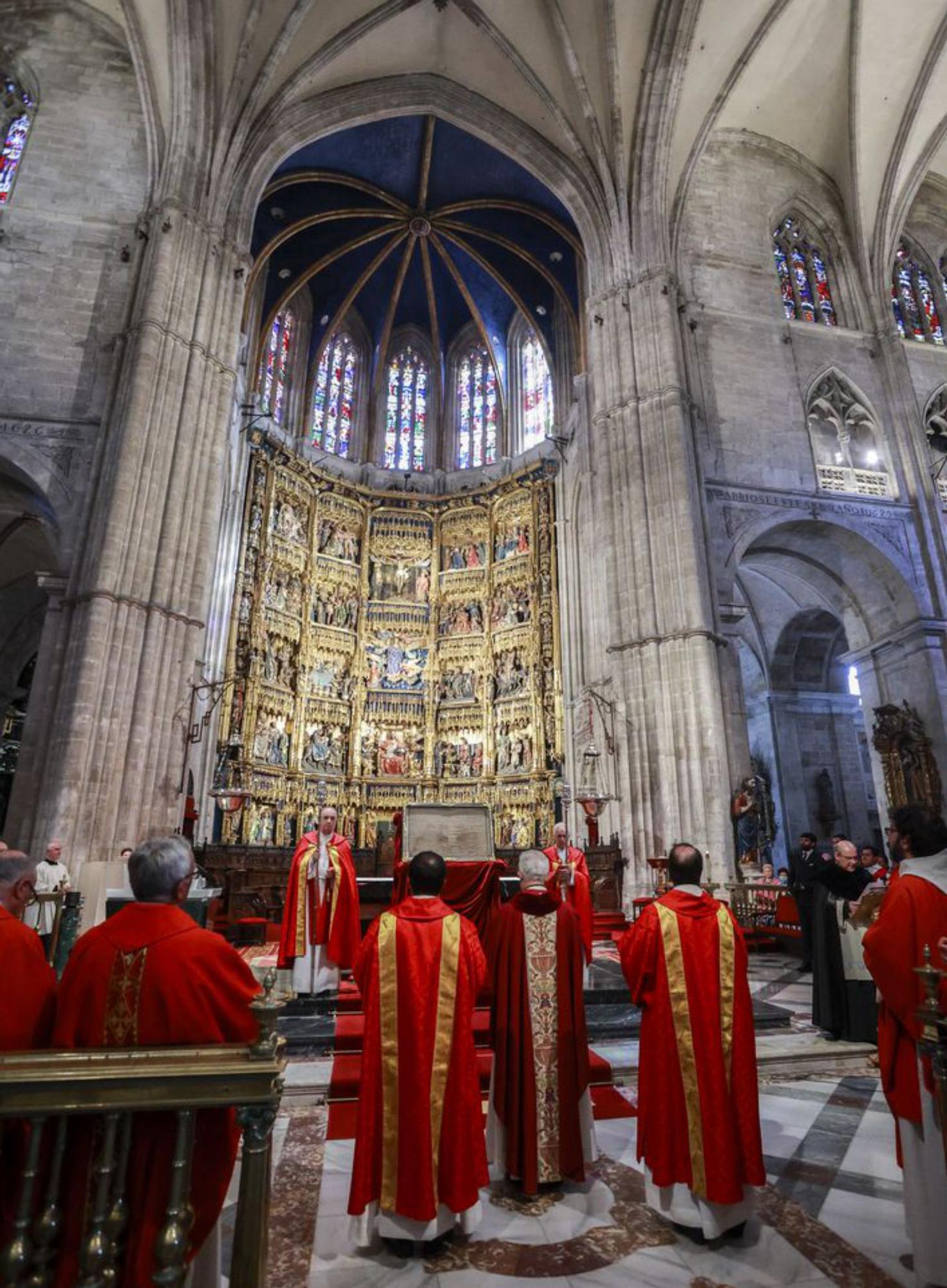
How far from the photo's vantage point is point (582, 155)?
18.7m

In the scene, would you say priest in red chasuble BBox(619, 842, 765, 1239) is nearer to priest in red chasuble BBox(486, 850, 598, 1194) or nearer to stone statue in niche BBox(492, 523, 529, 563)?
priest in red chasuble BBox(486, 850, 598, 1194)

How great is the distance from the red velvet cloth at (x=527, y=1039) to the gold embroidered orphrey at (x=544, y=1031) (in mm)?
18

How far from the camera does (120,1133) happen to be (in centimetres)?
188

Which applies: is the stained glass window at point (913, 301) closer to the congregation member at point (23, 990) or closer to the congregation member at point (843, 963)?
the congregation member at point (843, 963)

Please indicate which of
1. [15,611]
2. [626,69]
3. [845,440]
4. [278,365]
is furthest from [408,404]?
[845,440]

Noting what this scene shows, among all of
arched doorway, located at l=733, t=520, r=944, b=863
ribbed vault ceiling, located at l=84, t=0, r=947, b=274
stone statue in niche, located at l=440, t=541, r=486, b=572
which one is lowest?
arched doorway, located at l=733, t=520, r=944, b=863

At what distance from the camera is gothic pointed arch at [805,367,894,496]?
667 inches

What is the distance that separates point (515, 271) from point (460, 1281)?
2597cm

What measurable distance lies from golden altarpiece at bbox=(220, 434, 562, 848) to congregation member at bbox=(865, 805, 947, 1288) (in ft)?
53.0

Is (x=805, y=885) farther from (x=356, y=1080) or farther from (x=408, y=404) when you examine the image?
(x=408, y=404)

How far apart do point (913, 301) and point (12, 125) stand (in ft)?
74.2

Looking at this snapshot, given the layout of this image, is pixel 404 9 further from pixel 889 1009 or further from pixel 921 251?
pixel 889 1009

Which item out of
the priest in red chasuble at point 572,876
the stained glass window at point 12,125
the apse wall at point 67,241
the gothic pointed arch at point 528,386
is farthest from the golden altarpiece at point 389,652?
the priest in red chasuble at point 572,876

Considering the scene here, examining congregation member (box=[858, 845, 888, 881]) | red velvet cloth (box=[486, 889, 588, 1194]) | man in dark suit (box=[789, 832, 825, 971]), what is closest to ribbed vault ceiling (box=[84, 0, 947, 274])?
man in dark suit (box=[789, 832, 825, 971])
